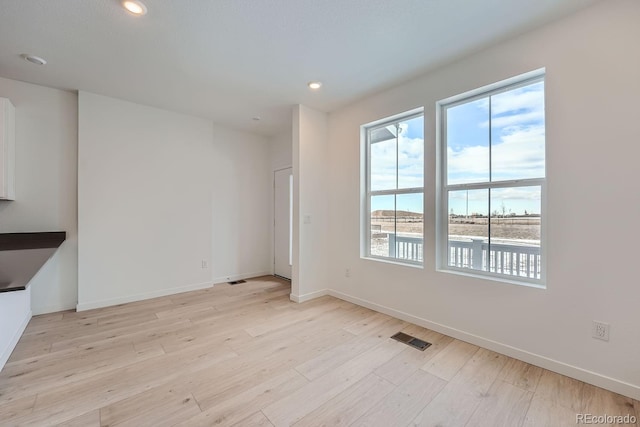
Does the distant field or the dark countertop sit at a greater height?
the distant field

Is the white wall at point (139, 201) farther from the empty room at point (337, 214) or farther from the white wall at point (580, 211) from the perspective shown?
the white wall at point (580, 211)

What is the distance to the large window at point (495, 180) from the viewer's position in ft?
7.43

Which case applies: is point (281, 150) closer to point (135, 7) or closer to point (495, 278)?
point (135, 7)

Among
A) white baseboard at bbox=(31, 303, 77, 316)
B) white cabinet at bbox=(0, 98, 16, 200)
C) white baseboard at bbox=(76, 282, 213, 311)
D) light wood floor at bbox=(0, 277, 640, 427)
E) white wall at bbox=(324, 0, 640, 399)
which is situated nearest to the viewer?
light wood floor at bbox=(0, 277, 640, 427)

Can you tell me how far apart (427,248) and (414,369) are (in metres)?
1.23

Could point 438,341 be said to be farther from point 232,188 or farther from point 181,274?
point 232,188

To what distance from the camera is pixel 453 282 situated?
2.64 meters

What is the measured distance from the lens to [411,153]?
318 centimetres

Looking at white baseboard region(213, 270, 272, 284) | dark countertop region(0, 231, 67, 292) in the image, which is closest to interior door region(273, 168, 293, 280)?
white baseboard region(213, 270, 272, 284)

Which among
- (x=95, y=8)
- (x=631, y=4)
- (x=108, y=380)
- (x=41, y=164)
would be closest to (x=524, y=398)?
(x=631, y=4)

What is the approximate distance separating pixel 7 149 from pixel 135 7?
2392 mm

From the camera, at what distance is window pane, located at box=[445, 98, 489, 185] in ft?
8.43

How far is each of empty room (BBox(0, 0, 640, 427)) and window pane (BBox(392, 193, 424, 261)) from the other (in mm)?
26

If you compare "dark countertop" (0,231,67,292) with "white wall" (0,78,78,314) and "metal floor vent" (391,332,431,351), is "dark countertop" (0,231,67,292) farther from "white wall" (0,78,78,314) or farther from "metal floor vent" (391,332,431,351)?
"metal floor vent" (391,332,431,351)
